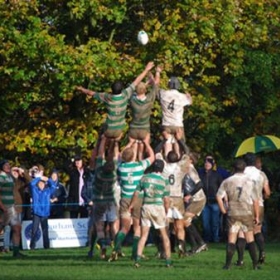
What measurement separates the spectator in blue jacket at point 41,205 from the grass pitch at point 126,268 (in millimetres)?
3450

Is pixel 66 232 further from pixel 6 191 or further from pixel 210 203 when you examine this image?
pixel 6 191

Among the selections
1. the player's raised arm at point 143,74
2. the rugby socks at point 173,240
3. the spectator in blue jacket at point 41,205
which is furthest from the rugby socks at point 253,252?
the spectator in blue jacket at point 41,205

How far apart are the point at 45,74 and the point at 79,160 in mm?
5555

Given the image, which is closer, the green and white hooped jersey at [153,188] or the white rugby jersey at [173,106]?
the green and white hooped jersey at [153,188]

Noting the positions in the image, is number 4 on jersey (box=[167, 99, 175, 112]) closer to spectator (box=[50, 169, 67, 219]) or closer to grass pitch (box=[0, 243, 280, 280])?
grass pitch (box=[0, 243, 280, 280])

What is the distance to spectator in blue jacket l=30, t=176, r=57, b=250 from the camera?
32406mm

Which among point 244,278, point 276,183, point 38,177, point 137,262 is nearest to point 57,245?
point 38,177

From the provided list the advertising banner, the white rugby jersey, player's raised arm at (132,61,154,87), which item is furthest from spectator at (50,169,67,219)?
player's raised arm at (132,61,154,87)

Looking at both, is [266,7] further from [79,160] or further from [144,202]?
[144,202]

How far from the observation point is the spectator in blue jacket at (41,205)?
3241 centimetres

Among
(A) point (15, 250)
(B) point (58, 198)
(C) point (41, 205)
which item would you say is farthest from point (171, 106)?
(B) point (58, 198)

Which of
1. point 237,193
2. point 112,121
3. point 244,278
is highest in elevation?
point 112,121

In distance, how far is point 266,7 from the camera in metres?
42.3

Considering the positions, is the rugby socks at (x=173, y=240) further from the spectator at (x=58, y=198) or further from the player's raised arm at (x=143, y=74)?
the player's raised arm at (x=143, y=74)
